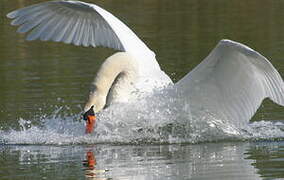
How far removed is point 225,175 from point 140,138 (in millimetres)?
2356

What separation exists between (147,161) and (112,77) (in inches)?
64.8

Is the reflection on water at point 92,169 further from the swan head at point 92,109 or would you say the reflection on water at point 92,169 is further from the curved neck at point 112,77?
the curved neck at point 112,77

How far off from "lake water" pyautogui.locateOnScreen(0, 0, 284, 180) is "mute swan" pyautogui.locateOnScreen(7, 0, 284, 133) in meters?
0.29

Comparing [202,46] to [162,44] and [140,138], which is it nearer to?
[162,44]

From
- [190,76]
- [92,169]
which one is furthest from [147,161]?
[190,76]

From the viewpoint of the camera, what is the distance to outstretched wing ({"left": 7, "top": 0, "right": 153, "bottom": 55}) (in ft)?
37.6

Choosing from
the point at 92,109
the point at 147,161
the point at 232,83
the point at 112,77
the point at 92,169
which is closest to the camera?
the point at 92,169

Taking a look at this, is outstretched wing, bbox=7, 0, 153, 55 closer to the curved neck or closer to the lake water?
the lake water

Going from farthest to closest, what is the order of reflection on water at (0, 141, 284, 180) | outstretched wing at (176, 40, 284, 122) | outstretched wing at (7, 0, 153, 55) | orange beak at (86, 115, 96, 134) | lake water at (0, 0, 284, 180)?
1. outstretched wing at (7, 0, 153, 55)
2. orange beak at (86, 115, 96, 134)
3. outstretched wing at (176, 40, 284, 122)
4. lake water at (0, 0, 284, 180)
5. reflection on water at (0, 141, 284, 180)

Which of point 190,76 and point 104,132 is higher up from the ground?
point 190,76

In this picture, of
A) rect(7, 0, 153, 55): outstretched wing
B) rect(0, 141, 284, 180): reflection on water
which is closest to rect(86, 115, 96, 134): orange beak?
rect(0, 141, 284, 180): reflection on water

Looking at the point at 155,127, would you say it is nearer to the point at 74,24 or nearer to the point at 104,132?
the point at 104,132

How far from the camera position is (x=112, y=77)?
1011cm

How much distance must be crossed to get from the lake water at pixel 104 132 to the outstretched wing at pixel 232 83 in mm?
311
